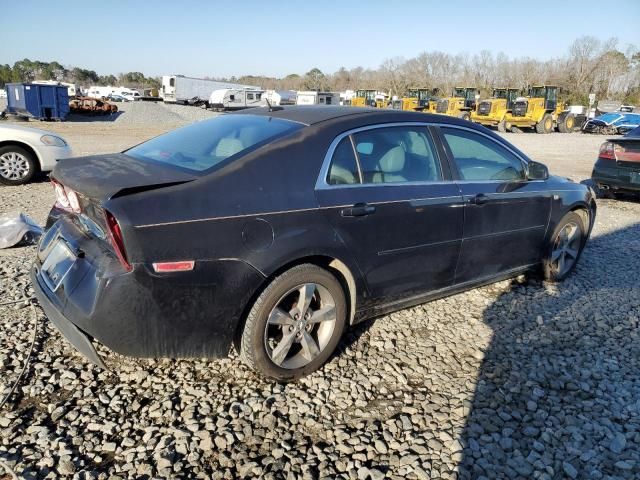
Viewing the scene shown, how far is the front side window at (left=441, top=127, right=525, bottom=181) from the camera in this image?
3648 mm

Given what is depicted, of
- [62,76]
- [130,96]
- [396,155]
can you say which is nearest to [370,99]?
[396,155]

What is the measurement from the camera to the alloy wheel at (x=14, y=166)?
780 centimetres

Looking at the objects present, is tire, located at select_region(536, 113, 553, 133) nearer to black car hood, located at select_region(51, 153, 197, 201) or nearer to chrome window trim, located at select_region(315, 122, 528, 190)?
chrome window trim, located at select_region(315, 122, 528, 190)

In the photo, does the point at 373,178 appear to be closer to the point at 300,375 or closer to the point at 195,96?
the point at 300,375

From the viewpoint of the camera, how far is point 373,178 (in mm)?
3123

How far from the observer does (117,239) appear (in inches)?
91.8

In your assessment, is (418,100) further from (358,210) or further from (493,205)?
(358,210)

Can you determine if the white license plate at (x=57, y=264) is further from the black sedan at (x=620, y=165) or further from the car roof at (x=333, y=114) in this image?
the black sedan at (x=620, y=165)

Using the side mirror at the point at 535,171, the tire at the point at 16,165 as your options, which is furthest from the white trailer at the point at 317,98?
the side mirror at the point at 535,171

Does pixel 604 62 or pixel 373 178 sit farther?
pixel 604 62

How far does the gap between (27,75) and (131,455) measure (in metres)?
100

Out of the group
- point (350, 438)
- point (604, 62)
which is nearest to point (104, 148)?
point (350, 438)

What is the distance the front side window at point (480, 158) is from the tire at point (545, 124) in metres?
25.2

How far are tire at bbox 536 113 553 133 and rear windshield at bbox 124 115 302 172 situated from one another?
26.7 metres
